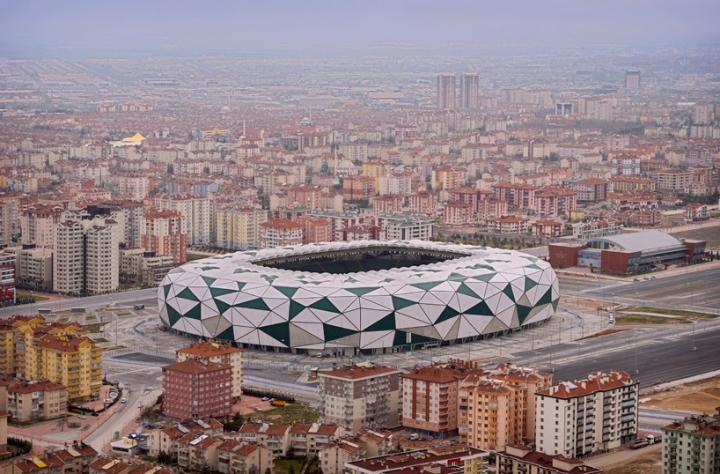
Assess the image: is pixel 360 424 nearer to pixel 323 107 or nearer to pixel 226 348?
pixel 226 348

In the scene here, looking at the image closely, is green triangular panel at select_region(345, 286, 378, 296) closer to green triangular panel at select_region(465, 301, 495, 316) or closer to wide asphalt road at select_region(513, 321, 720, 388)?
green triangular panel at select_region(465, 301, 495, 316)

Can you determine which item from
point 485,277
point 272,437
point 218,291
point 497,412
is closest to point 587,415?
point 497,412

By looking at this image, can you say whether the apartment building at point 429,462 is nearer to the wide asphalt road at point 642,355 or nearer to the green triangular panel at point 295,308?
the wide asphalt road at point 642,355

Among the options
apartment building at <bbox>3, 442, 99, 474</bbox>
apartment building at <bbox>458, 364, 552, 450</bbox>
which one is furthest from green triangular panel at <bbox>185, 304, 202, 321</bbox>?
apartment building at <bbox>3, 442, 99, 474</bbox>

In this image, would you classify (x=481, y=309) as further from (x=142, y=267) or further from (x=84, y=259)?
(x=142, y=267)

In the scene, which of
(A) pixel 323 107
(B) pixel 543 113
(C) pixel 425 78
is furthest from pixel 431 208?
(C) pixel 425 78
